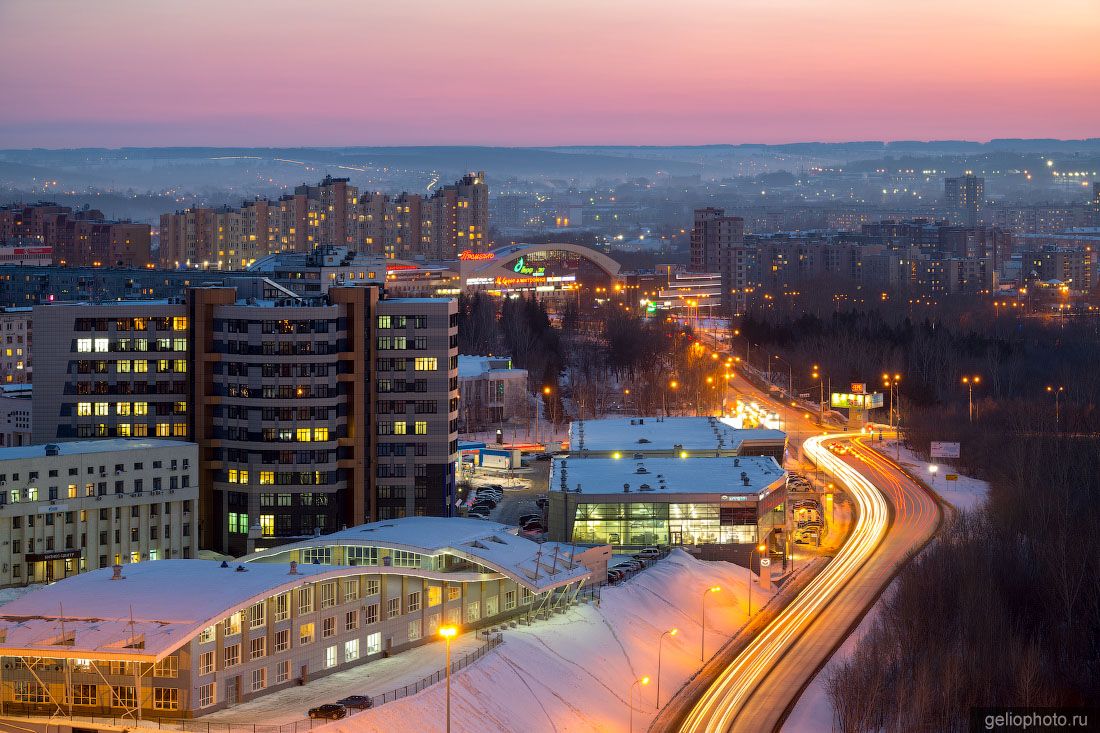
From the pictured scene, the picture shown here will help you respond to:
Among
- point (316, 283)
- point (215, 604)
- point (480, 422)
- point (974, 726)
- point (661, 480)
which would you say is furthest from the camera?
point (480, 422)

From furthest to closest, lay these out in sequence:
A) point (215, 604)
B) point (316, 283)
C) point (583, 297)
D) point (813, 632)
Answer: point (583, 297) → point (316, 283) → point (813, 632) → point (215, 604)

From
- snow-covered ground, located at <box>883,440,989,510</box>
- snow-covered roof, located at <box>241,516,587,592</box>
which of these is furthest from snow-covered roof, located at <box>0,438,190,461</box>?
snow-covered ground, located at <box>883,440,989,510</box>

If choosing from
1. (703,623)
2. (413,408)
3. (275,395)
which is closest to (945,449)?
(413,408)

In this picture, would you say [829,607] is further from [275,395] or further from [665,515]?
[275,395]

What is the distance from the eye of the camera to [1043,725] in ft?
85.9

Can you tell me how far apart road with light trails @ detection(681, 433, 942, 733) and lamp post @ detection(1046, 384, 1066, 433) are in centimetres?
478

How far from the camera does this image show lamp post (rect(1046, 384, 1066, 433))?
4963 cm

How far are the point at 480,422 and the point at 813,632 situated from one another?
25073 millimetres

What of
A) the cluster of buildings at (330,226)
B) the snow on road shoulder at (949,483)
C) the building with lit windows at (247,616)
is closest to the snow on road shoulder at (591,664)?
the building with lit windows at (247,616)

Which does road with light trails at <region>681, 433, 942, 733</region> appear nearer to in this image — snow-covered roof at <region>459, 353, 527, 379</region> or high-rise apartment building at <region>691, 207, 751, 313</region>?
snow-covered roof at <region>459, 353, 527, 379</region>

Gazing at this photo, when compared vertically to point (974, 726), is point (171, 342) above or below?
above

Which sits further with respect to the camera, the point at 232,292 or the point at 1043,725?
the point at 232,292

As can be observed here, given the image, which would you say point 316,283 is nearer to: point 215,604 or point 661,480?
point 661,480

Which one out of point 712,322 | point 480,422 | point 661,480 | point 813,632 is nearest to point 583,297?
point 712,322
